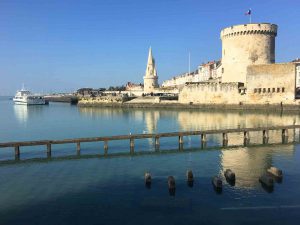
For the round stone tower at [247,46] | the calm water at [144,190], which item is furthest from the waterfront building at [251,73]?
the calm water at [144,190]

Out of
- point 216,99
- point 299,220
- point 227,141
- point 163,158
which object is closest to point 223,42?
point 216,99

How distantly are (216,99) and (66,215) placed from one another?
36401mm

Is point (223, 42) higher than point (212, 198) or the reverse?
higher

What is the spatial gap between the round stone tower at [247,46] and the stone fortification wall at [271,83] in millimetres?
2384

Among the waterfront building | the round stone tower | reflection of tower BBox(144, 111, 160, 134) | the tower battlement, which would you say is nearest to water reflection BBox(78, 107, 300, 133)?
reflection of tower BBox(144, 111, 160, 134)

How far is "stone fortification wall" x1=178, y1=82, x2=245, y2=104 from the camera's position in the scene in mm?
41344

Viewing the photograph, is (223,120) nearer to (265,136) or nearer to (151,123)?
(151,123)

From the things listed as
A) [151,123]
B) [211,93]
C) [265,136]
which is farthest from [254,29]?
[265,136]

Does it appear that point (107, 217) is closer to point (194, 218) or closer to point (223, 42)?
point (194, 218)

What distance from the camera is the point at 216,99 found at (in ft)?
142

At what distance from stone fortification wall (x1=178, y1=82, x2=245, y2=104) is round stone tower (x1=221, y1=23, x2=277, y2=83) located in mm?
1784

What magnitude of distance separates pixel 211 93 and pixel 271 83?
808 centimetres

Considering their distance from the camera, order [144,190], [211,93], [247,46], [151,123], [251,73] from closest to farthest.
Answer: [144,190], [151,123], [251,73], [247,46], [211,93]

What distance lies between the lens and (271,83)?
126ft
